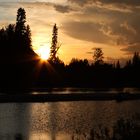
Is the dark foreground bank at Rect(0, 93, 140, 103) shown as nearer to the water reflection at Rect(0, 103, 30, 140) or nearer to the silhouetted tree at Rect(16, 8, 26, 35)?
the water reflection at Rect(0, 103, 30, 140)

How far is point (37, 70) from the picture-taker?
349 ft

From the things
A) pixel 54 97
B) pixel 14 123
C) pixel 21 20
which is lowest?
pixel 14 123

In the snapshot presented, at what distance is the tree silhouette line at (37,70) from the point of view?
314ft

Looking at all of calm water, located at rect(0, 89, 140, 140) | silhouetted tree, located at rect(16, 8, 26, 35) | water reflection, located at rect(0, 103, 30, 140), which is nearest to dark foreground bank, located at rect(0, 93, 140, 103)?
water reflection, located at rect(0, 103, 30, 140)

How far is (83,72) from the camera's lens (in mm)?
142500

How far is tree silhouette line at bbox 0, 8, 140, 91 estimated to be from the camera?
95750mm

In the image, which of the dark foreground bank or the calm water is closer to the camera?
the calm water

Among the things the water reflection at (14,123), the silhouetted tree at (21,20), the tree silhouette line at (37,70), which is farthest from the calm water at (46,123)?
the silhouetted tree at (21,20)

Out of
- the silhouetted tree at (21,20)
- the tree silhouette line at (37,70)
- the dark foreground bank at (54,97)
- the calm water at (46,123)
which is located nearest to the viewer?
the calm water at (46,123)

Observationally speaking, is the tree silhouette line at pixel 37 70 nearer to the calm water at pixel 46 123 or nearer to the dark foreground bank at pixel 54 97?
the dark foreground bank at pixel 54 97

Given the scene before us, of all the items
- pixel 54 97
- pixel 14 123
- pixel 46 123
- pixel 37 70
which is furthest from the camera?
pixel 37 70

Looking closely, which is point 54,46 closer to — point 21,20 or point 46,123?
point 21,20

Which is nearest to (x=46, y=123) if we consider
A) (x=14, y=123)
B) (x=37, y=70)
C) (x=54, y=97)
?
(x=14, y=123)

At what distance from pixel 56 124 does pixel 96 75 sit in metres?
107
